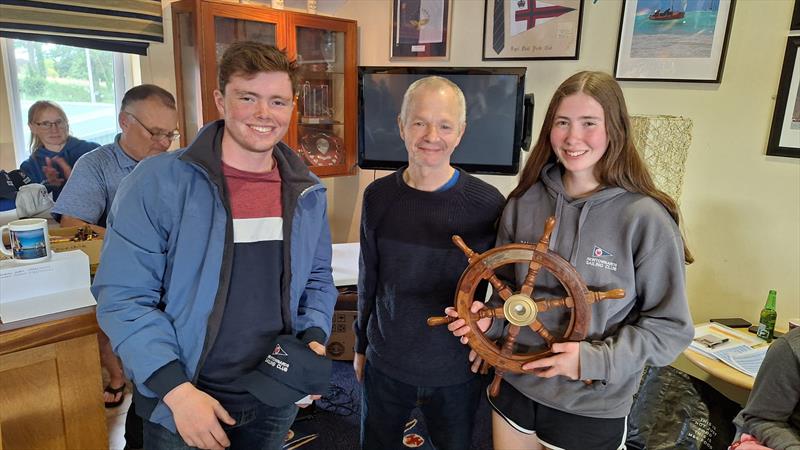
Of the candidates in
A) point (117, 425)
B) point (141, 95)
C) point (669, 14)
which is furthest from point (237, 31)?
point (669, 14)

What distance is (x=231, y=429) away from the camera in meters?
1.20

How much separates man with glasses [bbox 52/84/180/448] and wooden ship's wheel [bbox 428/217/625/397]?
58.8 inches

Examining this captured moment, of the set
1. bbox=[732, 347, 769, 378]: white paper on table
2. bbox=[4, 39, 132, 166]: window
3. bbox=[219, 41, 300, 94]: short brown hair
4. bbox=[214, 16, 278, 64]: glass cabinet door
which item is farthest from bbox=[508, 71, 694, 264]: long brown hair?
bbox=[4, 39, 132, 166]: window

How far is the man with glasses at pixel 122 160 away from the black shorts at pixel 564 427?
60.1 inches

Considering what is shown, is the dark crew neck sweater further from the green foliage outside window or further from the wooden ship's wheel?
the green foliage outside window

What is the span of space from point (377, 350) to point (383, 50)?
237 cm

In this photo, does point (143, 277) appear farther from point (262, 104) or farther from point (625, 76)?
point (625, 76)

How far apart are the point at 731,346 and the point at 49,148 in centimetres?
341

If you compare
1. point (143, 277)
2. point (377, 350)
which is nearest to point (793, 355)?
point (377, 350)

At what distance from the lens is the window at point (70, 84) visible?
9.26ft

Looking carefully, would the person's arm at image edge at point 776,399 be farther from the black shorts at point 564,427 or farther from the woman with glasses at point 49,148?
the woman with glasses at point 49,148

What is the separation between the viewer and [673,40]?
7.40 ft

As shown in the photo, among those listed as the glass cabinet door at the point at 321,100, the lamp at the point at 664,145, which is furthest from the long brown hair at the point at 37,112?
the lamp at the point at 664,145

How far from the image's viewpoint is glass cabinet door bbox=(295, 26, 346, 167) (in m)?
3.23
